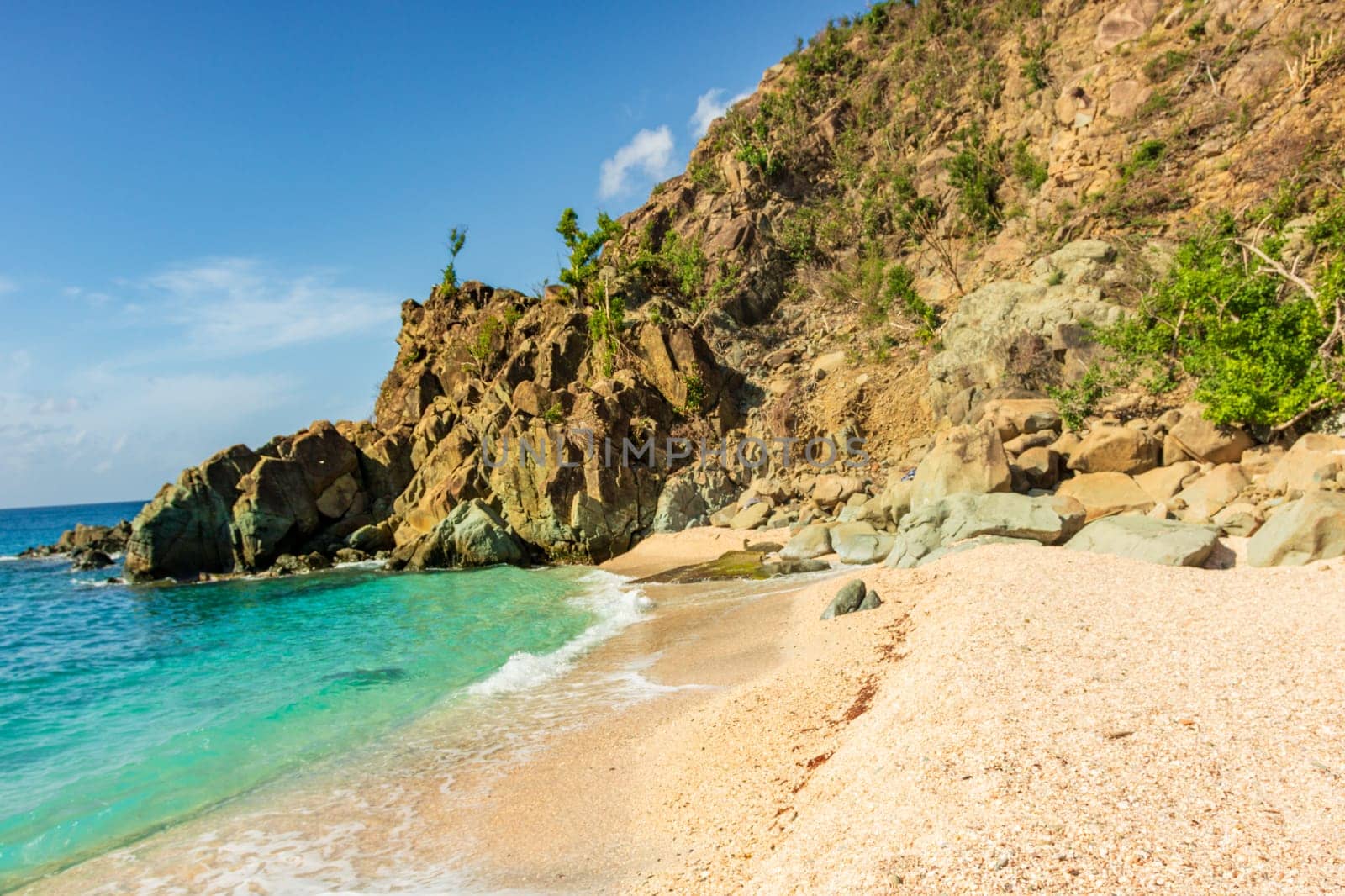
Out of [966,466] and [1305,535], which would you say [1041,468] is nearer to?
[966,466]

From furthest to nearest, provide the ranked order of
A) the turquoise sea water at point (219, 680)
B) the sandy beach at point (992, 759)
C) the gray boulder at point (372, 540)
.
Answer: the gray boulder at point (372, 540), the turquoise sea water at point (219, 680), the sandy beach at point (992, 759)

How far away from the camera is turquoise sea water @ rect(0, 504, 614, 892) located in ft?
26.1

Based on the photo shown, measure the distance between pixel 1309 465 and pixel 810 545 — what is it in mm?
10464

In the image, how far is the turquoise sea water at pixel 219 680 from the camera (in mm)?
7953

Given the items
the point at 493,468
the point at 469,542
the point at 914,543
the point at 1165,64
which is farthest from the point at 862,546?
the point at 1165,64

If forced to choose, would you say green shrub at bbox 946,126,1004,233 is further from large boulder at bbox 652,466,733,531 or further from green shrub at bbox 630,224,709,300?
large boulder at bbox 652,466,733,531

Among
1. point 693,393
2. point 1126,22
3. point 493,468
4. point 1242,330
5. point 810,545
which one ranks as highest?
point 1126,22

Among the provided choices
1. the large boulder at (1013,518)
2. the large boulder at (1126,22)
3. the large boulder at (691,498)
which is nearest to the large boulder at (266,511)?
the large boulder at (691,498)

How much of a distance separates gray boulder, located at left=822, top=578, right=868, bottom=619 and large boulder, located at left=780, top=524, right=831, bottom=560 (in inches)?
266

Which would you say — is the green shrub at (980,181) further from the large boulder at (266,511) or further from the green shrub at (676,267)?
the large boulder at (266,511)

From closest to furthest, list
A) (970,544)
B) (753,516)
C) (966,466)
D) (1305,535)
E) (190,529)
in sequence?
(1305,535) → (970,544) → (966,466) → (753,516) → (190,529)

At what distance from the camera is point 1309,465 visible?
1273 centimetres

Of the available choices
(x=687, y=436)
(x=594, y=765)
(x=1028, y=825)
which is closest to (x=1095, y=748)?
(x=1028, y=825)

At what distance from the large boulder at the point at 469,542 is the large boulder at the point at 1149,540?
18.6 m
